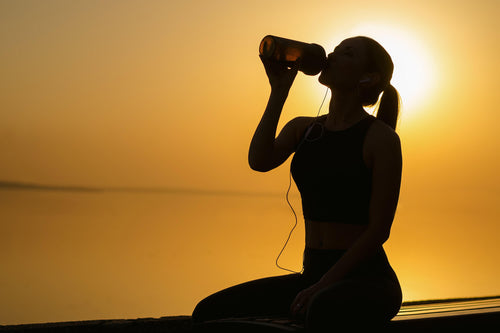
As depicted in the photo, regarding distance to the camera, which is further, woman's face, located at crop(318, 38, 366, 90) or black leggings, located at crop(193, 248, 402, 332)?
woman's face, located at crop(318, 38, 366, 90)

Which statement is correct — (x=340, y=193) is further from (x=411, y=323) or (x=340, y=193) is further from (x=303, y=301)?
(x=411, y=323)

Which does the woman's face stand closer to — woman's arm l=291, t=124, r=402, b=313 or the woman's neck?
the woman's neck

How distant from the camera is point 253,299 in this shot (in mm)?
1106

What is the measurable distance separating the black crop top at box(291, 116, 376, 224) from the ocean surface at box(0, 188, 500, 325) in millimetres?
1132

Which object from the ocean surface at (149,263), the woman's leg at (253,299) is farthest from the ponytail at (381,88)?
the ocean surface at (149,263)

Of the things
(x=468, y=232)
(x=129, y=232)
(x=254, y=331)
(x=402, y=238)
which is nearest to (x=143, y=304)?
(x=254, y=331)

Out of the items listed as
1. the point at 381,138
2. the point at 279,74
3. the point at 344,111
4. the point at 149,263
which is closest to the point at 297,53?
the point at 279,74

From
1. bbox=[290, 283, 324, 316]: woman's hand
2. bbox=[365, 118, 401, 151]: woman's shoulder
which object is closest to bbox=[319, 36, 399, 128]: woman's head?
bbox=[365, 118, 401, 151]: woman's shoulder

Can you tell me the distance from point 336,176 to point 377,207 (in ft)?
Answer: 0.38

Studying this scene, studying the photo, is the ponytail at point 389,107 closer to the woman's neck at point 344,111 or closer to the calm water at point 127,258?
the woman's neck at point 344,111

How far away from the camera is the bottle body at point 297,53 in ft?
3.85

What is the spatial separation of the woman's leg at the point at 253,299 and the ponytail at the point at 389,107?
1.44ft

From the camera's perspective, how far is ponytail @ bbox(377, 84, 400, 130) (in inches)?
49.9

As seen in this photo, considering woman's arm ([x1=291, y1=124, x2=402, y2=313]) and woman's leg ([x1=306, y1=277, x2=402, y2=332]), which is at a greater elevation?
woman's arm ([x1=291, y1=124, x2=402, y2=313])
